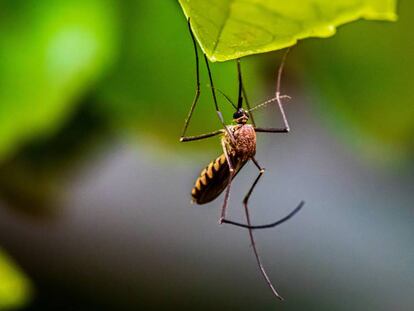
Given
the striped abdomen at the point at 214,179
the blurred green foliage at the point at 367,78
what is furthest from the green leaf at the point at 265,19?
the blurred green foliage at the point at 367,78

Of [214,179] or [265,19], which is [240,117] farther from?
[265,19]

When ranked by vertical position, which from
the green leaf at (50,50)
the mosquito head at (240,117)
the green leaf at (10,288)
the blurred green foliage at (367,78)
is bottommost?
the green leaf at (10,288)

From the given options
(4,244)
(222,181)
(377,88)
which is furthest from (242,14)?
(4,244)

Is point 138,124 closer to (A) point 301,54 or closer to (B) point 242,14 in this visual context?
(A) point 301,54

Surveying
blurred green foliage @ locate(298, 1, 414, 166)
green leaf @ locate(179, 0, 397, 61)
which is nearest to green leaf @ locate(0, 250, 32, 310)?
blurred green foliage @ locate(298, 1, 414, 166)

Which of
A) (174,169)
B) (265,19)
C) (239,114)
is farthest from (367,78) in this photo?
(265,19)

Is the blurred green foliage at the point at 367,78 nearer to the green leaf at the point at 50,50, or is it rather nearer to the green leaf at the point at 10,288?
the green leaf at the point at 50,50

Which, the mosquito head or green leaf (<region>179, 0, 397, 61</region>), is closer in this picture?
green leaf (<region>179, 0, 397, 61</region>)

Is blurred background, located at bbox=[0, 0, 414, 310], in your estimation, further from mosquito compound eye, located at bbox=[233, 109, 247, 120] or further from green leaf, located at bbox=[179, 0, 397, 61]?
green leaf, located at bbox=[179, 0, 397, 61]
